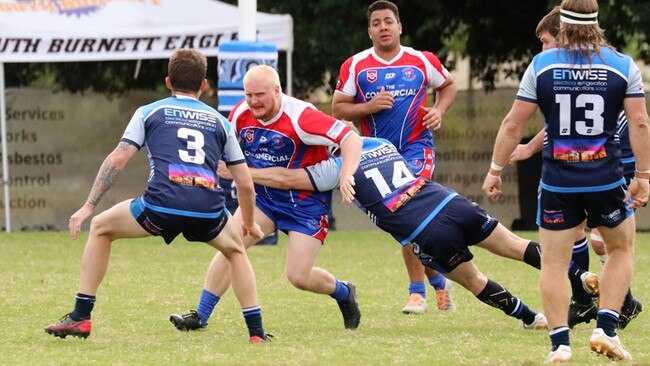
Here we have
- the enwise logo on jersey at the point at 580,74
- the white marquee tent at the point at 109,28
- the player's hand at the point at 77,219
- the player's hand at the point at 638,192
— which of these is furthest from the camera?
the white marquee tent at the point at 109,28

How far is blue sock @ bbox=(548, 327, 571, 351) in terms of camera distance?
22.0ft

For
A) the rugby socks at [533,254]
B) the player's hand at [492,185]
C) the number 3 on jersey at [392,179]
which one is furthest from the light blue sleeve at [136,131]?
the rugby socks at [533,254]

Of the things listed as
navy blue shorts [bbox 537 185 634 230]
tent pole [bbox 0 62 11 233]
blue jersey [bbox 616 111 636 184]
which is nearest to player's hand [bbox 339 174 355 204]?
navy blue shorts [bbox 537 185 634 230]

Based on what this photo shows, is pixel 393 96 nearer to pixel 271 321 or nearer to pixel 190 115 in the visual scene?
pixel 271 321

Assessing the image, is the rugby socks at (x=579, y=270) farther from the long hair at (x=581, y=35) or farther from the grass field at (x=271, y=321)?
the long hair at (x=581, y=35)

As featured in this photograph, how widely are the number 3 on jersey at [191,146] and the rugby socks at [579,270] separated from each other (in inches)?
99.2

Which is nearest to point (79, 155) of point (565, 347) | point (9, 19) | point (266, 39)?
point (9, 19)

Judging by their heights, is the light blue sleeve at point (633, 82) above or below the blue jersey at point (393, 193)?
above

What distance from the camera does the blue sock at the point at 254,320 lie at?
7.54 m

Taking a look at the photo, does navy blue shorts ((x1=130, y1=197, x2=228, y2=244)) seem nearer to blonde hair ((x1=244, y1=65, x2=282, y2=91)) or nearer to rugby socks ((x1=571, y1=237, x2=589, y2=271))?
blonde hair ((x1=244, y1=65, x2=282, y2=91))

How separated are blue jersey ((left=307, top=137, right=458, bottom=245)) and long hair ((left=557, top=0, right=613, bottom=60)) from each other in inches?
67.6

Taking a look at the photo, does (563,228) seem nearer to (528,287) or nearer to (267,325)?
(267,325)

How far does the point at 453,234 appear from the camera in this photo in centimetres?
802

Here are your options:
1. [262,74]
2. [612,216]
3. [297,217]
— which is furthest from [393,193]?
[612,216]
